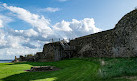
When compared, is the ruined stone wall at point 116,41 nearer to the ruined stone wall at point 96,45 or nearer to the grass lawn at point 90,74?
the ruined stone wall at point 96,45

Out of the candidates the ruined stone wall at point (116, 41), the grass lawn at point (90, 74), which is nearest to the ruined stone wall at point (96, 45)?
the ruined stone wall at point (116, 41)

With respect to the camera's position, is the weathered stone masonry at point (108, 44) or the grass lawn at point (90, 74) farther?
the weathered stone masonry at point (108, 44)

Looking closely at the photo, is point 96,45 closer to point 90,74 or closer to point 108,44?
point 108,44

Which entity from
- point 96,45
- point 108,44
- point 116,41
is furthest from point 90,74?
point 96,45

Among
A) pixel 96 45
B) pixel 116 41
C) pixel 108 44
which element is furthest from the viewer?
pixel 96 45

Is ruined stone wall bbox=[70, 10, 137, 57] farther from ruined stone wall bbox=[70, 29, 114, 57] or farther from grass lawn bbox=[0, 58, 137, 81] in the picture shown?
grass lawn bbox=[0, 58, 137, 81]

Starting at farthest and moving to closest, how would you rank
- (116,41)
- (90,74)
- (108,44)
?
1. (108,44)
2. (116,41)
3. (90,74)

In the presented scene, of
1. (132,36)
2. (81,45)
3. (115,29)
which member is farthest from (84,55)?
(132,36)

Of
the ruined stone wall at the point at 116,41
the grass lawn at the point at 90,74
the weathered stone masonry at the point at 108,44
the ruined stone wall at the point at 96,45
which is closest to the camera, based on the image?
the grass lawn at the point at 90,74

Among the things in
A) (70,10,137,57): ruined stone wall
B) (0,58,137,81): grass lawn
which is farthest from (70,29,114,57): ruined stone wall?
(0,58,137,81): grass lawn

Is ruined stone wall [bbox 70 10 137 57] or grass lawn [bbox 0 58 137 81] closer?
grass lawn [bbox 0 58 137 81]

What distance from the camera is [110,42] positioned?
22844mm

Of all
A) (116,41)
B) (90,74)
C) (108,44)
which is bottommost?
(90,74)

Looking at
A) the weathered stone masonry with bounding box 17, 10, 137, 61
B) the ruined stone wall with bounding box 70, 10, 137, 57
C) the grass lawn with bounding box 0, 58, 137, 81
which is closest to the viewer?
the grass lawn with bounding box 0, 58, 137, 81
